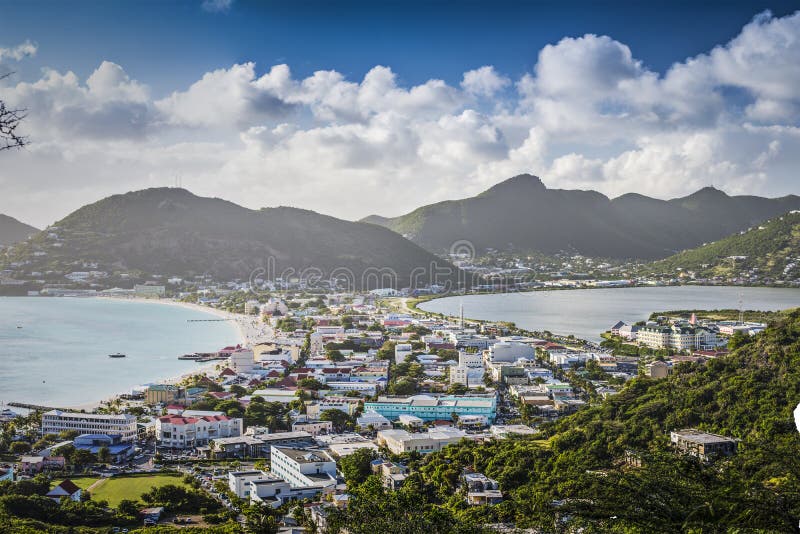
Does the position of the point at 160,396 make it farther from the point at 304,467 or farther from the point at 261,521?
the point at 261,521

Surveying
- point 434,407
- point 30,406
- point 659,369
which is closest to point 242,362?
point 30,406

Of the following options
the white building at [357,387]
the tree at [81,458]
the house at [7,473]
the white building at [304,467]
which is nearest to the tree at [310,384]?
the white building at [357,387]

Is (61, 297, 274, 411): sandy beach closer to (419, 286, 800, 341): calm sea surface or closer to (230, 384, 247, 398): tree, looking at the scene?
(230, 384, 247, 398): tree

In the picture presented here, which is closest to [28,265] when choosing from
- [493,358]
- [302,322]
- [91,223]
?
[91,223]

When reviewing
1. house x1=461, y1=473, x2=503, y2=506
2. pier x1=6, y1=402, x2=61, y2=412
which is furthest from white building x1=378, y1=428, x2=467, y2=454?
pier x1=6, y1=402, x2=61, y2=412

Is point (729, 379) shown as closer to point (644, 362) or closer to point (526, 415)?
point (526, 415)

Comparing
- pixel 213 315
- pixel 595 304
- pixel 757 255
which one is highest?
pixel 757 255
